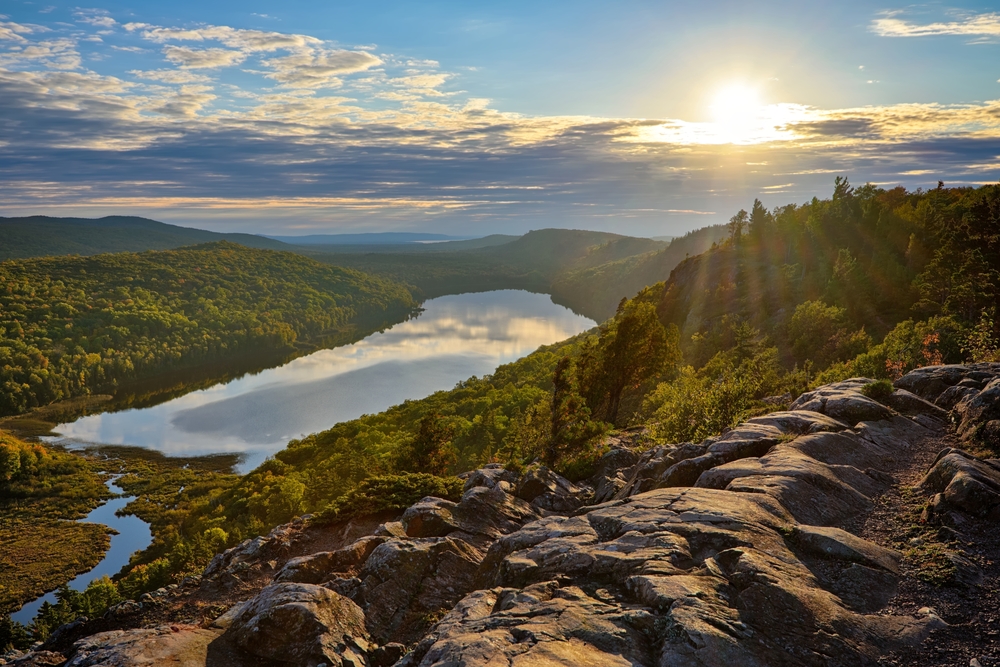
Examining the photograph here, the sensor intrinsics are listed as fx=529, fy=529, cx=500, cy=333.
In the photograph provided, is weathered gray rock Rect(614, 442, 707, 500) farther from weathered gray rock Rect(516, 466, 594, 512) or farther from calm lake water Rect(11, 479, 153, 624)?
calm lake water Rect(11, 479, 153, 624)

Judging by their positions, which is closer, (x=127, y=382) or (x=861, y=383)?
(x=861, y=383)

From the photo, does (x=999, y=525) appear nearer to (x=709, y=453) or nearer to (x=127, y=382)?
(x=709, y=453)

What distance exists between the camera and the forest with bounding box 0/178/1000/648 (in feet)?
107

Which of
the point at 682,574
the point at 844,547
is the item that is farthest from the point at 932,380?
the point at 682,574

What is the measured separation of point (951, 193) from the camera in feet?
289

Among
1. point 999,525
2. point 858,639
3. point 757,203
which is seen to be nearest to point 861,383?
point 999,525

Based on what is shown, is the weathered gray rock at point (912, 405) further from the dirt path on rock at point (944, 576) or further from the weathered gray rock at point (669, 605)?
the weathered gray rock at point (669, 605)

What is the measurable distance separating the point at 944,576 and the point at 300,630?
52.8 feet

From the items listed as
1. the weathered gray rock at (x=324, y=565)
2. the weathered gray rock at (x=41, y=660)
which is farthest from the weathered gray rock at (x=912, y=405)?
the weathered gray rock at (x=41, y=660)

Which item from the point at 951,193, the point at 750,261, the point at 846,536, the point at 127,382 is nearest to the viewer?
the point at 846,536

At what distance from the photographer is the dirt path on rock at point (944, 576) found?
33.8ft

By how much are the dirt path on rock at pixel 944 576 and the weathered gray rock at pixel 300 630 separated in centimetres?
1276

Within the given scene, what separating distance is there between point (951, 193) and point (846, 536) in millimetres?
103756

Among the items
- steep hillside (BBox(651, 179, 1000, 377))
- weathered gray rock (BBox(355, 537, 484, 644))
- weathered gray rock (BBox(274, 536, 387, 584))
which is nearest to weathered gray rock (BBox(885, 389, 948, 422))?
steep hillside (BBox(651, 179, 1000, 377))
